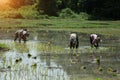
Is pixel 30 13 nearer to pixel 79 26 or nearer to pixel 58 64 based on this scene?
pixel 79 26

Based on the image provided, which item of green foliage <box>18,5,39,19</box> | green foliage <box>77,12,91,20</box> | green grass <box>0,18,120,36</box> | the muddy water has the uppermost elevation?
the muddy water

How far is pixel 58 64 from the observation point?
612 inches

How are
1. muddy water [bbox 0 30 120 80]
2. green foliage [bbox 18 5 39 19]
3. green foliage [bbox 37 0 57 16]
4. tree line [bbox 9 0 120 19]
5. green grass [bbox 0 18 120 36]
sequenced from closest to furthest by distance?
1. muddy water [bbox 0 30 120 80]
2. green grass [bbox 0 18 120 36]
3. green foliage [bbox 18 5 39 19]
4. tree line [bbox 9 0 120 19]
5. green foliage [bbox 37 0 57 16]

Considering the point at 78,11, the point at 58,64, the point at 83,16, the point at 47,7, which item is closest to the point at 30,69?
the point at 58,64

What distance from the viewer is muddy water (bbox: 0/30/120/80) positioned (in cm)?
1277

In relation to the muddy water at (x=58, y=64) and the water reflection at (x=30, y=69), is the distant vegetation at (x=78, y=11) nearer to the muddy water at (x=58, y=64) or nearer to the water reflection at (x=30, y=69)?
the muddy water at (x=58, y=64)

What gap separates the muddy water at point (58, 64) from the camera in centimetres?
1277

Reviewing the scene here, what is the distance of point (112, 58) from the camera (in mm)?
17609

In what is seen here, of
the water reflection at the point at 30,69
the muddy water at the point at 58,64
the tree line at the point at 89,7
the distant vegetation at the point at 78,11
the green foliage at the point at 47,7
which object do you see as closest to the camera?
the water reflection at the point at 30,69

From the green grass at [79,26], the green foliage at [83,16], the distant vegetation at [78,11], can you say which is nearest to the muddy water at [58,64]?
the green grass at [79,26]

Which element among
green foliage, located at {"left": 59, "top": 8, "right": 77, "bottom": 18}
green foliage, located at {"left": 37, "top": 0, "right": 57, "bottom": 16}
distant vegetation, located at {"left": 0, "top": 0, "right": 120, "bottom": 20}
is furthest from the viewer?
green foliage, located at {"left": 37, "top": 0, "right": 57, "bottom": 16}

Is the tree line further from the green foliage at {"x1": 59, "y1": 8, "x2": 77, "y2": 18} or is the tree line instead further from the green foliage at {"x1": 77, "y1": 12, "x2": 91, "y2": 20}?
the green foliage at {"x1": 77, "y1": 12, "x2": 91, "y2": 20}

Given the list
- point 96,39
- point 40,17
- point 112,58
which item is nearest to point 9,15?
point 40,17

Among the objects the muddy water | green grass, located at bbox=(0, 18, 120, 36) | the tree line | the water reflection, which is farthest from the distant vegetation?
the water reflection
